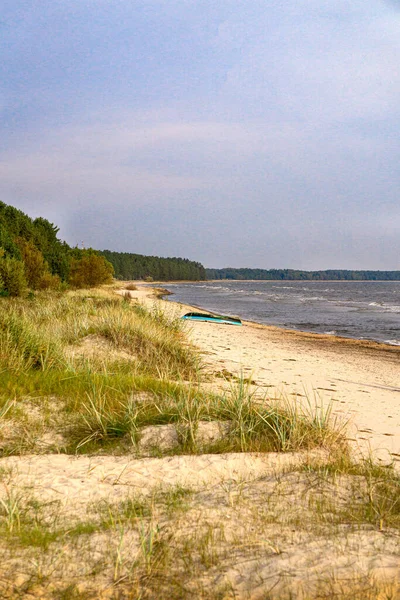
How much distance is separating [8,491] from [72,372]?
3305 millimetres

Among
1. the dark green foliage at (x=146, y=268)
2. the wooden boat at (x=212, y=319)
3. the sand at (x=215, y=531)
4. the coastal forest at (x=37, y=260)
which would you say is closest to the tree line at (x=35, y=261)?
the coastal forest at (x=37, y=260)

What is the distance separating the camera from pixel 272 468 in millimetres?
→ 4293

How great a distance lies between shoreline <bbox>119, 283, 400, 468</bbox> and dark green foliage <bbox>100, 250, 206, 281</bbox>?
122853mm

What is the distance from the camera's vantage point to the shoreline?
243 inches

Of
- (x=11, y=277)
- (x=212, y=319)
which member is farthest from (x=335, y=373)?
(x=11, y=277)

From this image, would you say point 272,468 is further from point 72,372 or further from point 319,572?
point 72,372

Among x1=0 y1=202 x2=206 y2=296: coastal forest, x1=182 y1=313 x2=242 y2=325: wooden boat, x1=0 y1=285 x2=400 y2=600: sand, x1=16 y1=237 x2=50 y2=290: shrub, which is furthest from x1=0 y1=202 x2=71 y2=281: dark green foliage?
x1=0 y1=285 x2=400 y2=600: sand

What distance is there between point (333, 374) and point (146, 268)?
152593mm

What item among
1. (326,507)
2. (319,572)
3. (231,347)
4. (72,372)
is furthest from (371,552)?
(231,347)

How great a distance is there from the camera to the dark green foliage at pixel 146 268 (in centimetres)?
14525

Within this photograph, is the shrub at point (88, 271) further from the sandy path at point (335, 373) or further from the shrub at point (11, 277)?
the sandy path at point (335, 373)

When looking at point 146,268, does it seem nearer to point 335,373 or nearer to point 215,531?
point 335,373

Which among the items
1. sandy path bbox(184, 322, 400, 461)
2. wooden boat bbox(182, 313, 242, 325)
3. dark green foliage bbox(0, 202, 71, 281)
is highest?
dark green foliage bbox(0, 202, 71, 281)

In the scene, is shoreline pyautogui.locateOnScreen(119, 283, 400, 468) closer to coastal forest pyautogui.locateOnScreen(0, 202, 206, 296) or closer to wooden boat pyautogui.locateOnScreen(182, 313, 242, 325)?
wooden boat pyautogui.locateOnScreen(182, 313, 242, 325)
